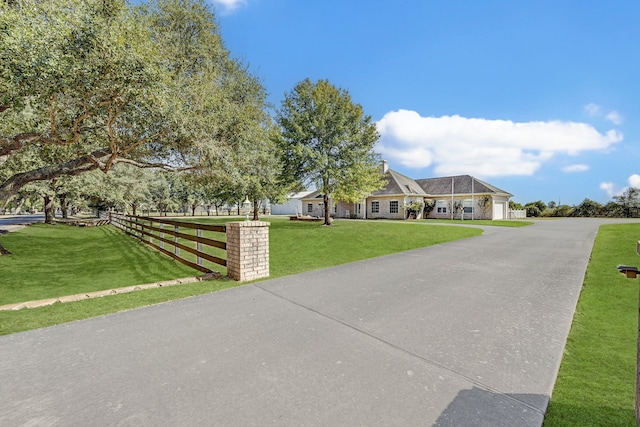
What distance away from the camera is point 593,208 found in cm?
4012

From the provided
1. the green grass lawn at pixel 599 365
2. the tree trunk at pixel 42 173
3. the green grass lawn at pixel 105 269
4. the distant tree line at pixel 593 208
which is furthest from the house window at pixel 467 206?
the tree trunk at pixel 42 173

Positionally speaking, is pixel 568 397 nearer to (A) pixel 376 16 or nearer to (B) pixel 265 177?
(A) pixel 376 16

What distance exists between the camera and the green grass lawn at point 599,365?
2252mm

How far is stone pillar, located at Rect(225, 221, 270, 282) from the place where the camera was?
20.9 ft

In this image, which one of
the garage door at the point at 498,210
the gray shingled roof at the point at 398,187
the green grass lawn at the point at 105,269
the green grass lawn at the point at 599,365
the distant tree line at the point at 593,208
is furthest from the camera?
the distant tree line at the point at 593,208

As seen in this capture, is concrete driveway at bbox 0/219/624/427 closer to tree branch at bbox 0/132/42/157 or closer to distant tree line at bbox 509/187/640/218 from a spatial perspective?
tree branch at bbox 0/132/42/157

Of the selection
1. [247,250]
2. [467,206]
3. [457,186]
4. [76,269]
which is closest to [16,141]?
[76,269]

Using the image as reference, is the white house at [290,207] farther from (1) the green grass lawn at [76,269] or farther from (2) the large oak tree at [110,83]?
(1) the green grass lawn at [76,269]

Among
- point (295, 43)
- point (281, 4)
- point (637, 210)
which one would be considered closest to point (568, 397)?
point (281, 4)

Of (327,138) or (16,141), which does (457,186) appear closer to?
(327,138)

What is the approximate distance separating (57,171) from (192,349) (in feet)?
34.1

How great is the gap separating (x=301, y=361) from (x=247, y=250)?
151 inches

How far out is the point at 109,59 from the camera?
6.90m

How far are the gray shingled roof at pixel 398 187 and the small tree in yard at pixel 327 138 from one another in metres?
13.9
